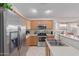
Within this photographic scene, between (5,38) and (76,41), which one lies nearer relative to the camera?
(5,38)

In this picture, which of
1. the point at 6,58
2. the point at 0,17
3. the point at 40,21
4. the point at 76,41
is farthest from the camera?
the point at 40,21

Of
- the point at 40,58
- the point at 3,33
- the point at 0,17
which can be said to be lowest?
the point at 40,58

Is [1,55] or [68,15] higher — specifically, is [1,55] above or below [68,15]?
below

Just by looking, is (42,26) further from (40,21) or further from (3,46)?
(3,46)

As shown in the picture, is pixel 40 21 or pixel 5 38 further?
pixel 40 21

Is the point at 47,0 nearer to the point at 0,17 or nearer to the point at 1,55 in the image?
the point at 0,17

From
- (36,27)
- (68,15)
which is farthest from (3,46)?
(36,27)

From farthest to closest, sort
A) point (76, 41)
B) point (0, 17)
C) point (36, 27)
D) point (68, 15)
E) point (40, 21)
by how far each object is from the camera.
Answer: point (36, 27), point (40, 21), point (68, 15), point (76, 41), point (0, 17)

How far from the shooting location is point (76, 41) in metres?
2.22

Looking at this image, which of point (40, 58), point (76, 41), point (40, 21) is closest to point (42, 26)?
point (40, 21)

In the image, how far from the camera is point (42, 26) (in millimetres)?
4805

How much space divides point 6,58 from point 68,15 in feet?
10.8

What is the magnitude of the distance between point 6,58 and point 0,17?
1.35ft

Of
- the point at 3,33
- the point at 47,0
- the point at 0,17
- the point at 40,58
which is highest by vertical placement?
the point at 47,0
